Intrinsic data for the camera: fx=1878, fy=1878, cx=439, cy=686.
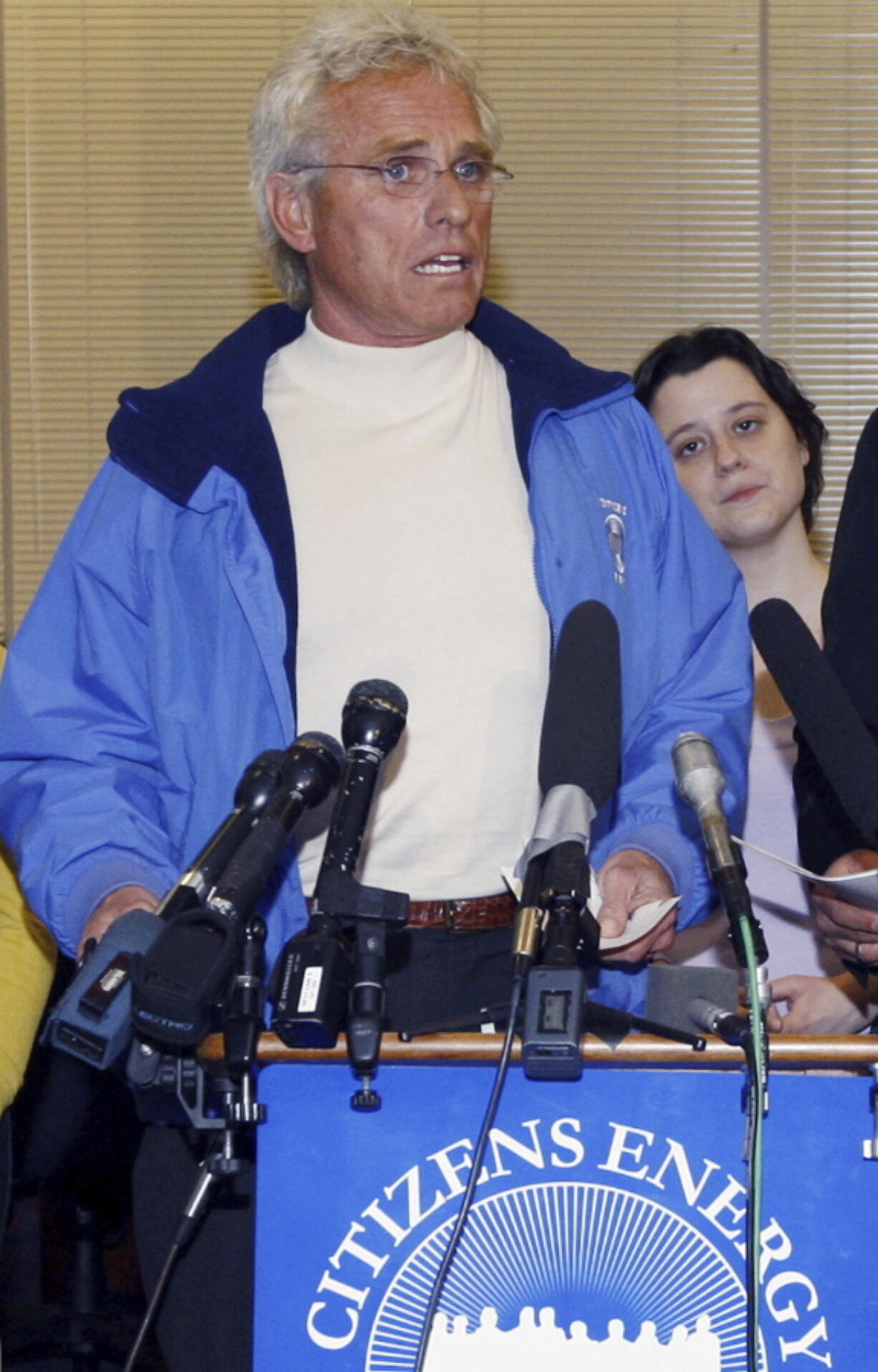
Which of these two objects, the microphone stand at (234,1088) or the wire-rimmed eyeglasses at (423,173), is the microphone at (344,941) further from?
the wire-rimmed eyeglasses at (423,173)

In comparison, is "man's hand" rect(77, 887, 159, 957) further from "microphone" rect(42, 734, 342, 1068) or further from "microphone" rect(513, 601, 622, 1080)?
"microphone" rect(513, 601, 622, 1080)

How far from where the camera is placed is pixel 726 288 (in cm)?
486

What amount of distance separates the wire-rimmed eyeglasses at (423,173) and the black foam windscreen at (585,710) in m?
0.87

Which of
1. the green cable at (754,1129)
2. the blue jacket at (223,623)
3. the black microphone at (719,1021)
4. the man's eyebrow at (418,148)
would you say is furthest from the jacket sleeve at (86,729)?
the green cable at (754,1129)

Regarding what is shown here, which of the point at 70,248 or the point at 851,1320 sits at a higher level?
the point at 70,248

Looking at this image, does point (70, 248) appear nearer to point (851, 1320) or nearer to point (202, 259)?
point (202, 259)

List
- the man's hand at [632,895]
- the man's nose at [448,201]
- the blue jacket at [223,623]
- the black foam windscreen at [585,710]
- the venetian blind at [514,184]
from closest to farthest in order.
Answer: the black foam windscreen at [585,710], the man's hand at [632,895], the blue jacket at [223,623], the man's nose at [448,201], the venetian blind at [514,184]

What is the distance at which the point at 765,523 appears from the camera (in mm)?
3119

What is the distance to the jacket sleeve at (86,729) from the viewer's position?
6.65 ft

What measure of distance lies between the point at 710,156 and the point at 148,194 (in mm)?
1445

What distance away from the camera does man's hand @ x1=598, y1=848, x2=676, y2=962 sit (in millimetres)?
1723

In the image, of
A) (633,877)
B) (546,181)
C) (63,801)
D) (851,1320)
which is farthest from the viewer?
(546,181)

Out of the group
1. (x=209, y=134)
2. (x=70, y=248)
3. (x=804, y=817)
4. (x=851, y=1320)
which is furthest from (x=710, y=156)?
(x=851, y=1320)

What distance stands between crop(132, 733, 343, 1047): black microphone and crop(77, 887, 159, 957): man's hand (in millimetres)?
400
